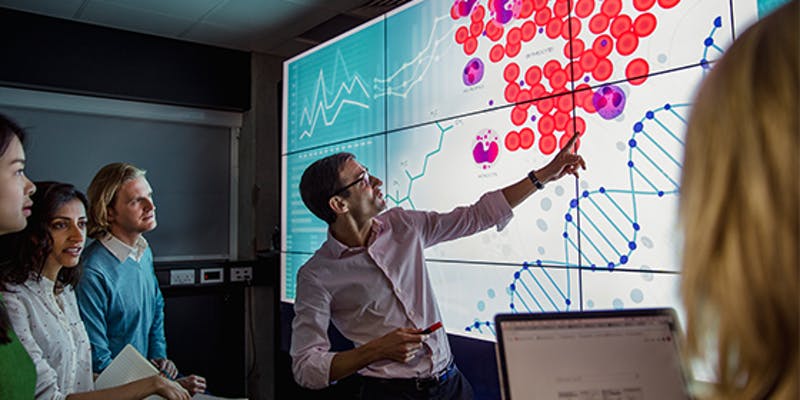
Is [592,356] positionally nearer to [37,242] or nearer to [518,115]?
[518,115]

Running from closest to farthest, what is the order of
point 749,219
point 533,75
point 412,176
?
point 749,219
point 533,75
point 412,176

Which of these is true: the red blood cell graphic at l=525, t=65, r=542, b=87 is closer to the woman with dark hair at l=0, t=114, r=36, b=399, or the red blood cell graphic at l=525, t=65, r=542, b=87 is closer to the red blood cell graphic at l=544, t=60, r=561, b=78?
the red blood cell graphic at l=544, t=60, r=561, b=78

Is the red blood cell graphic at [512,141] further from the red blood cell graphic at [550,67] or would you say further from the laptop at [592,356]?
the laptop at [592,356]

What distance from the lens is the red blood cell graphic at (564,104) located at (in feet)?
5.93

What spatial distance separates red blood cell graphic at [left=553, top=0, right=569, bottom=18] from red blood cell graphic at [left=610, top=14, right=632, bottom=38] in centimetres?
20

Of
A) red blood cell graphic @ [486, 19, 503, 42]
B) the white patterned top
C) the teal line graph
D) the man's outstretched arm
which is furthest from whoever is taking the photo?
the teal line graph

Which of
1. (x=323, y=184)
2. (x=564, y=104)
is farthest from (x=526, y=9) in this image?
(x=323, y=184)

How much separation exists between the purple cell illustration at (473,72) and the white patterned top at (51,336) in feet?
5.45

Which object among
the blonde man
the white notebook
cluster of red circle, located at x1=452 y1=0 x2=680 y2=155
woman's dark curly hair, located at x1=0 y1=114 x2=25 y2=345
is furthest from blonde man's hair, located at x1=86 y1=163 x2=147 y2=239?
cluster of red circle, located at x1=452 y1=0 x2=680 y2=155

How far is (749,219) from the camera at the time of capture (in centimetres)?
35

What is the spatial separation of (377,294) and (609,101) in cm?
97

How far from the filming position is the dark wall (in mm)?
3023

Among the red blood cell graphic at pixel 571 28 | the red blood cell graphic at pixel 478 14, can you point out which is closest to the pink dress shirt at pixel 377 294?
the red blood cell graphic at pixel 571 28

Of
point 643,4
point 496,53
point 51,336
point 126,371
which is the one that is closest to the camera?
point 51,336
